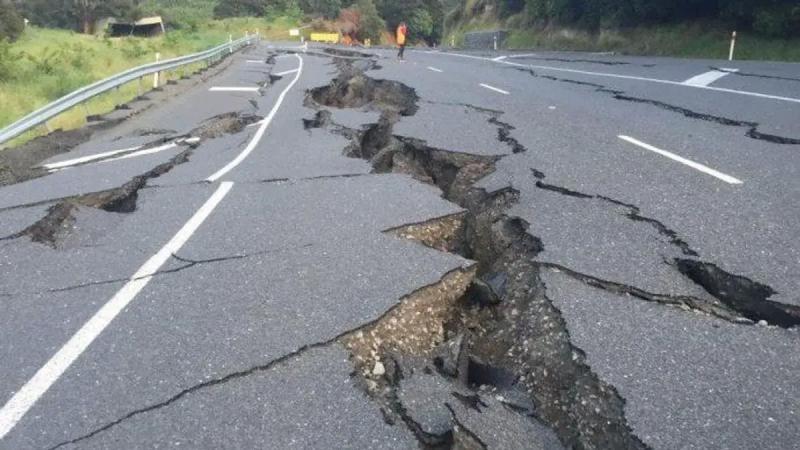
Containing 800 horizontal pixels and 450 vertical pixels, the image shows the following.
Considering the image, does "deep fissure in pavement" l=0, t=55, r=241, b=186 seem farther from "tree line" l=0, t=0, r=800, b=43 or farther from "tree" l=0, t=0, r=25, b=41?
"tree" l=0, t=0, r=25, b=41

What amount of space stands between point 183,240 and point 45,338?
1.62 metres

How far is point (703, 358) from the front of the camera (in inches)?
133

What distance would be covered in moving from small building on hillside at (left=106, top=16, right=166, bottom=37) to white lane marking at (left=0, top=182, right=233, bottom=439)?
6568 centimetres

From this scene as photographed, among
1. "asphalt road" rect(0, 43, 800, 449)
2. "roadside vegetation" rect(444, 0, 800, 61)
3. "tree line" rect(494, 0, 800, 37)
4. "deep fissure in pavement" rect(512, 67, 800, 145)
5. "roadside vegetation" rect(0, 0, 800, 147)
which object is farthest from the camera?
"roadside vegetation" rect(444, 0, 800, 61)

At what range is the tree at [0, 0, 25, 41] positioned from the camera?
109ft

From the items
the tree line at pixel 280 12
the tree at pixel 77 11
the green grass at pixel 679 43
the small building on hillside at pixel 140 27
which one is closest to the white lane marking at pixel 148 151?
the green grass at pixel 679 43

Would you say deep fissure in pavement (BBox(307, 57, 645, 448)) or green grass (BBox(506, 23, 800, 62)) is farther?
green grass (BBox(506, 23, 800, 62))

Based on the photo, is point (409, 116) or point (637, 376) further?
point (409, 116)

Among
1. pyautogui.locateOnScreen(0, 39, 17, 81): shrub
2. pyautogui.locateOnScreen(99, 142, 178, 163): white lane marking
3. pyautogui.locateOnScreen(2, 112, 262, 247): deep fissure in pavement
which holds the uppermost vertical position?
pyautogui.locateOnScreen(0, 39, 17, 81): shrub

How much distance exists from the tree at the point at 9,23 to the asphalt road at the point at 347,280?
29.9 metres

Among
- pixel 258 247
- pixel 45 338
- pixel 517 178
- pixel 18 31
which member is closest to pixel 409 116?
pixel 517 178

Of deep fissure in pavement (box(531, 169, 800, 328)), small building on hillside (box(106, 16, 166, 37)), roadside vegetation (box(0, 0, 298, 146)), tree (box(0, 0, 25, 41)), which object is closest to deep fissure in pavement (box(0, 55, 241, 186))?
roadside vegetation (box(0, 0, 298, 146))

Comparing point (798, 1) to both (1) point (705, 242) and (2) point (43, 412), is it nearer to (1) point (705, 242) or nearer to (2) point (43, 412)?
(1) point (705, 242)

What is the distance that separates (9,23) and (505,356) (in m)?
39.2
